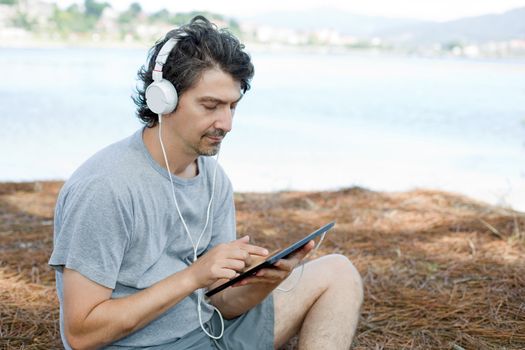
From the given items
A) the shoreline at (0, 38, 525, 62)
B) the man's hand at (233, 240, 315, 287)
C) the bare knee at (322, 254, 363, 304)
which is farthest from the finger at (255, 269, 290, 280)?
the shoreline at (0, 38, 525, 62)

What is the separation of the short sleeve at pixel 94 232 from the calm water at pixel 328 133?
107 cm

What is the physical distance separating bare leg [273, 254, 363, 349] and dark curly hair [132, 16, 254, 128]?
739 mm

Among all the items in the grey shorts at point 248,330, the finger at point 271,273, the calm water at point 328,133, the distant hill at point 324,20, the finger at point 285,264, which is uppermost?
the finger at point 285,264

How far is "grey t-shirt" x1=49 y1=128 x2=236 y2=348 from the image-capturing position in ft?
5.50

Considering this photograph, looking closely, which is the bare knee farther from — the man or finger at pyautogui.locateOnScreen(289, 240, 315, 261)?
finger at pyautogui.locateOnScreen(289, 240, 315, 261)

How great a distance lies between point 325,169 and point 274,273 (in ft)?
17.3

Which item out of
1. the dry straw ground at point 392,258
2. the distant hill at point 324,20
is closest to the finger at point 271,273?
the dry straw ground at point 392,258

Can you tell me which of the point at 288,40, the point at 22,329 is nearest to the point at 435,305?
the point at 22,329

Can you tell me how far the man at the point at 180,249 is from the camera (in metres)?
1.69

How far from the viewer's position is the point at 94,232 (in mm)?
1676

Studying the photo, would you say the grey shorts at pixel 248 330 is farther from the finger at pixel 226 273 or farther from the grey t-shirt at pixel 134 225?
the finger at pixel 226 273

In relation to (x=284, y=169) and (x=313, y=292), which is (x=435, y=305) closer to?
(x=313, y=292)

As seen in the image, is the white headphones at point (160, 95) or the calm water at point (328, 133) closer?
the white headphones at point (160, 95)

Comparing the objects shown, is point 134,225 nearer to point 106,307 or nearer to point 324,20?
point 106,307
